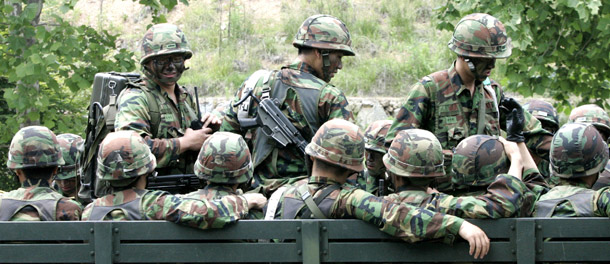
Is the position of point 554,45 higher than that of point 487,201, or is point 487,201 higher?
point 487,201

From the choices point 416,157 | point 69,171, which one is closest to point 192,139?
point 69,171

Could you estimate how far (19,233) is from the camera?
4.50 metres

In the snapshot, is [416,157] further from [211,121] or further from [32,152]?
[32,152]

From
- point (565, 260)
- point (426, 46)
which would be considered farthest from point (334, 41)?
point (426, 46)

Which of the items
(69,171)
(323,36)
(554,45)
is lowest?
(69,171)

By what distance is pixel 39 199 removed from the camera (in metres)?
4.84

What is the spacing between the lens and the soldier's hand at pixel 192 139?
223 inches

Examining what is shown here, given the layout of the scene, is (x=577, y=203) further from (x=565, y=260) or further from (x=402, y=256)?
(x=402, y=256)

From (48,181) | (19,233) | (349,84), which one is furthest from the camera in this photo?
(349,84)

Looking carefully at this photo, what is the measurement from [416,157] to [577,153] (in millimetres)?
891

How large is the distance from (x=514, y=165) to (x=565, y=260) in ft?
2.20

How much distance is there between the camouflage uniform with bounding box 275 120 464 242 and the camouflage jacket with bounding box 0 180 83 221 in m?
1.25

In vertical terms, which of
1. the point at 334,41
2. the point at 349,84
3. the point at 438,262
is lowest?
the point at 349,84

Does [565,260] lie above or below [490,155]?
below
